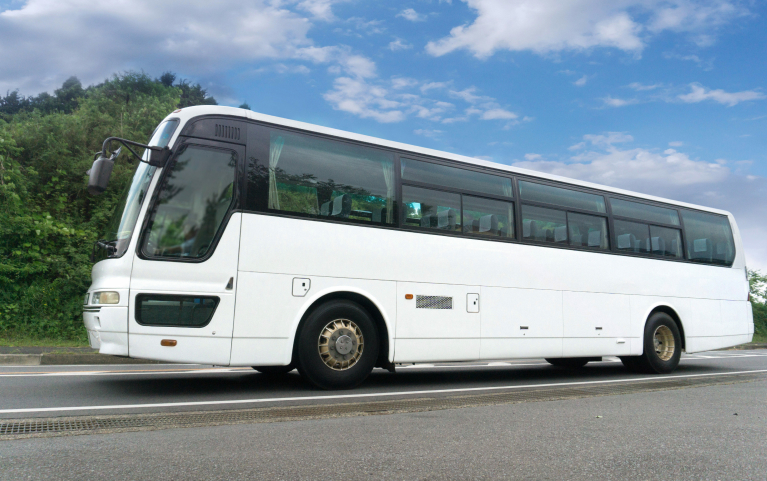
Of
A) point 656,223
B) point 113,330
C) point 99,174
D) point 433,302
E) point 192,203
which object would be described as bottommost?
point 113,330

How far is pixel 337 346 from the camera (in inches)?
285

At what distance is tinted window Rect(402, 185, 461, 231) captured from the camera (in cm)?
820

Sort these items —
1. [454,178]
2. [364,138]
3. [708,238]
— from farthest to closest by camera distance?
[708,238], [454,178], [364,138]

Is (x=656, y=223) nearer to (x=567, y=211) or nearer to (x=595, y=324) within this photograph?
(x=567, y=211)

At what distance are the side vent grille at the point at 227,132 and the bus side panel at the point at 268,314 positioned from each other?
1.62m

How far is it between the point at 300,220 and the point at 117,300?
2.20 meters

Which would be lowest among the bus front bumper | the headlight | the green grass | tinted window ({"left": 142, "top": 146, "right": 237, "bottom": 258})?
the green grass

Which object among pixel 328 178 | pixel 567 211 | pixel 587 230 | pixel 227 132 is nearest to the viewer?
pixel 227 132

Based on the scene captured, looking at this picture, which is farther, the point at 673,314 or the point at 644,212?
the point at 673,314

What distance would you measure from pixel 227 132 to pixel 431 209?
9.84 ft

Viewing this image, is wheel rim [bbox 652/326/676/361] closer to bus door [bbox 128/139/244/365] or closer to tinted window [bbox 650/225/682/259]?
tinted window [bbox 650/225/682/259]

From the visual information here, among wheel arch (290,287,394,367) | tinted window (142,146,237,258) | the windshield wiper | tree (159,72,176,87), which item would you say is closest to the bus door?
tinted window (142,146,237,258)

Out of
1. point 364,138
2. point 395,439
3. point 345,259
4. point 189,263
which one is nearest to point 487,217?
point 364,138

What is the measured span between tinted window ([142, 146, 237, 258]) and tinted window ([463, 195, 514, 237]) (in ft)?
11.7
